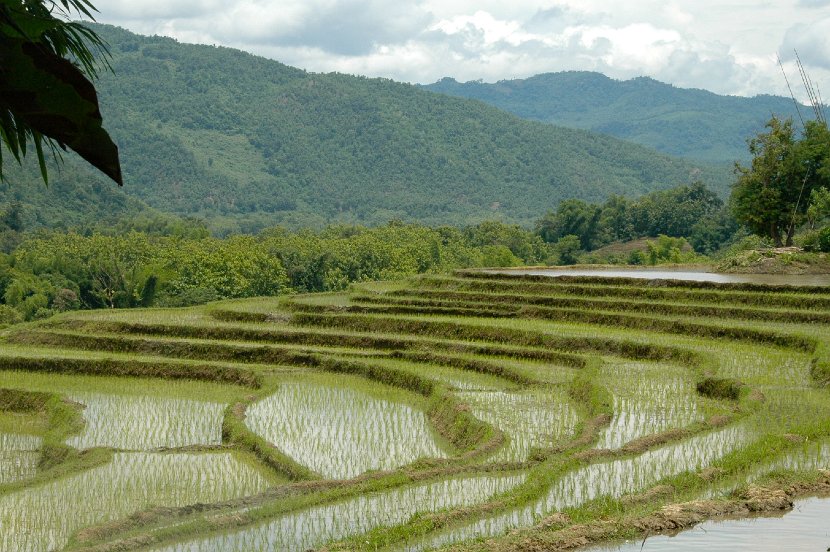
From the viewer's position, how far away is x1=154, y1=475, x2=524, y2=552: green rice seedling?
304 inches

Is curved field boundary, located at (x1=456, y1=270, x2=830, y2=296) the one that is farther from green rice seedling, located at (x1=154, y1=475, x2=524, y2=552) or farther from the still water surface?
the still water surface

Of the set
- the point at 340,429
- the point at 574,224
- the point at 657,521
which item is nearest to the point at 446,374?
the point at 340,429

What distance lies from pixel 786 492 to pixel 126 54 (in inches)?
6276

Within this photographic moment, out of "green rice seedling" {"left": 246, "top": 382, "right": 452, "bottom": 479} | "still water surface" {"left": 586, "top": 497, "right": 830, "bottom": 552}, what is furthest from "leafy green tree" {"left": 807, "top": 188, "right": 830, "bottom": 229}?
"still water surface" {"left": 586, "top": 497, "right": 830, "bottom": 552}

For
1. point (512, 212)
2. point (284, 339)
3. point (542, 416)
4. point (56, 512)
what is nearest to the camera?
point (56, 512)

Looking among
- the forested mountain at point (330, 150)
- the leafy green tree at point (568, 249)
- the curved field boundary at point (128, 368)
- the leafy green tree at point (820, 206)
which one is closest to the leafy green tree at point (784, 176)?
the leafy green tree at point (820, 206)

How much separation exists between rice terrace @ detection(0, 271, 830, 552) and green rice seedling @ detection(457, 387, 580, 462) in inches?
2.4

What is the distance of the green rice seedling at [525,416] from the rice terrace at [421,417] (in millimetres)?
62

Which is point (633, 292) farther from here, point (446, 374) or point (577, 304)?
point (446, 374)

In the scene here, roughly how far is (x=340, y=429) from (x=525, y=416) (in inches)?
99.3

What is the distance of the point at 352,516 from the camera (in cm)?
856

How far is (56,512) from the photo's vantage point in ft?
31.8

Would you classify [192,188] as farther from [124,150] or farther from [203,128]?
[203,128]

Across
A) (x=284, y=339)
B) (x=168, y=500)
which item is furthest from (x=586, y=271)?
(x=168, y=500)
